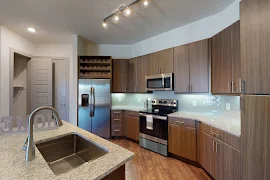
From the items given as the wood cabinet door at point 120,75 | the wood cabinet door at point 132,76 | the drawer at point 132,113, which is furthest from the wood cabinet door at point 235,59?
the wood cabinet door at point 120,75

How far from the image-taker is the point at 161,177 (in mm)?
2227

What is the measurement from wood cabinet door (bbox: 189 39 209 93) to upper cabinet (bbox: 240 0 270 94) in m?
1.11

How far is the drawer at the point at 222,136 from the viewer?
160 cm

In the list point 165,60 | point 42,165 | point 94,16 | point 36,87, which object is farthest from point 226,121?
point 36,87

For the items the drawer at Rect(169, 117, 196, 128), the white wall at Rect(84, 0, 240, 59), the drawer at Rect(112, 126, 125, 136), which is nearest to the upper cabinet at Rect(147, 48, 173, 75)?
the white wall at Rect(84, 0, 240, 59)

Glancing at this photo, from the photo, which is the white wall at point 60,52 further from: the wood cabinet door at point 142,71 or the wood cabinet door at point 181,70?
the wood cabinet door at point 181,70

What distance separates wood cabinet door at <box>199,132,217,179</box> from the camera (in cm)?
205

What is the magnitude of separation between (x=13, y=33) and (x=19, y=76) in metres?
1.18

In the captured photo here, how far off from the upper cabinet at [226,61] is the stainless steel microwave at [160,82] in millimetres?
843

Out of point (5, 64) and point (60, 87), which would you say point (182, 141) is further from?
point (5, 64)

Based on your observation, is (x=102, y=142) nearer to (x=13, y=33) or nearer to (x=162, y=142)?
(x=162, y=142)

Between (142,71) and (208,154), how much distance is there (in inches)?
89.5

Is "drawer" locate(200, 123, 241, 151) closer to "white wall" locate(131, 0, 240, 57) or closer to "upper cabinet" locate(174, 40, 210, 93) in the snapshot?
"upper cabinet" locate(174, 40, 210, 93)

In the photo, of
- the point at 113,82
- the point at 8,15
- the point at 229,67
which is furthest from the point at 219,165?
the point at 8,15
